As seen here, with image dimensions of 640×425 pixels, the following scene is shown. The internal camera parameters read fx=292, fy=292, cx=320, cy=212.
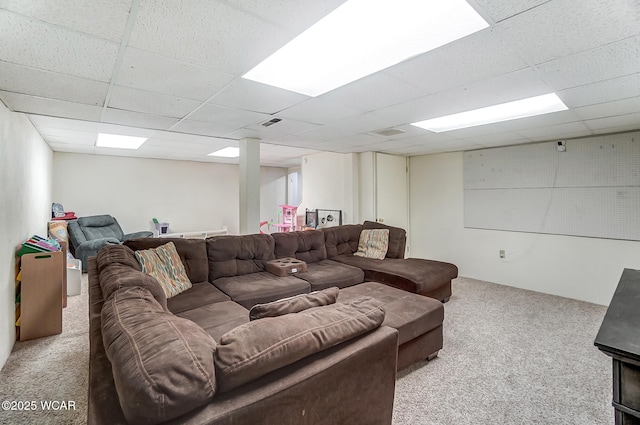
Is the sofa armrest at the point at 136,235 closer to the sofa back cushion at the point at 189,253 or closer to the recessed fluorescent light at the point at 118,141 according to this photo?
the recessed fluorescent light at the point at 118,141

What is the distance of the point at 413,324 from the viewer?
212cm

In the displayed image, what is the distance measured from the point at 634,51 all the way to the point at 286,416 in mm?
2488

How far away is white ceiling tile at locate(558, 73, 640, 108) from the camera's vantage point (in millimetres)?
1990

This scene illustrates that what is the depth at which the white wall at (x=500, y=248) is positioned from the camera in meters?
3.67

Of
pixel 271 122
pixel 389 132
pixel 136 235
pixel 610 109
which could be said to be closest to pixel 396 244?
pixel 389 132

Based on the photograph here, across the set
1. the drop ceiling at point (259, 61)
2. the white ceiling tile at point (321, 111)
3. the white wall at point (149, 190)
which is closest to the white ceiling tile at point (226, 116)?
the drop ceiling at point (259, 61)

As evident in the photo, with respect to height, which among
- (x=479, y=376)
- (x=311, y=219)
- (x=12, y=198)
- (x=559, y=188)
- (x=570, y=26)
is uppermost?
(x=570, y=26)

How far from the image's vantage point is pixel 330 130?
358 cm

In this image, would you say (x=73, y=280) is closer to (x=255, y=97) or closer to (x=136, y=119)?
(x=136, y=119)

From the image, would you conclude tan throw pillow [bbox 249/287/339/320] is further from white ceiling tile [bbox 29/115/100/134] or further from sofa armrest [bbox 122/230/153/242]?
sofa armrest [bbox 122/230/153/242]

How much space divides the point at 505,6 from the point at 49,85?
2.87 m

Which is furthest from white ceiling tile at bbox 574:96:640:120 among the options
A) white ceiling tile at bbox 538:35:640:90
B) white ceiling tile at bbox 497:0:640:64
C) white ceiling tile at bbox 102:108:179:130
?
white ceiling tile at bbox 102:108:179:130

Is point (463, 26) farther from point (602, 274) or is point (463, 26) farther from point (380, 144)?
point (602, 274)

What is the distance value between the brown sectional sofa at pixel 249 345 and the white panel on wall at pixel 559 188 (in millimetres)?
2239
